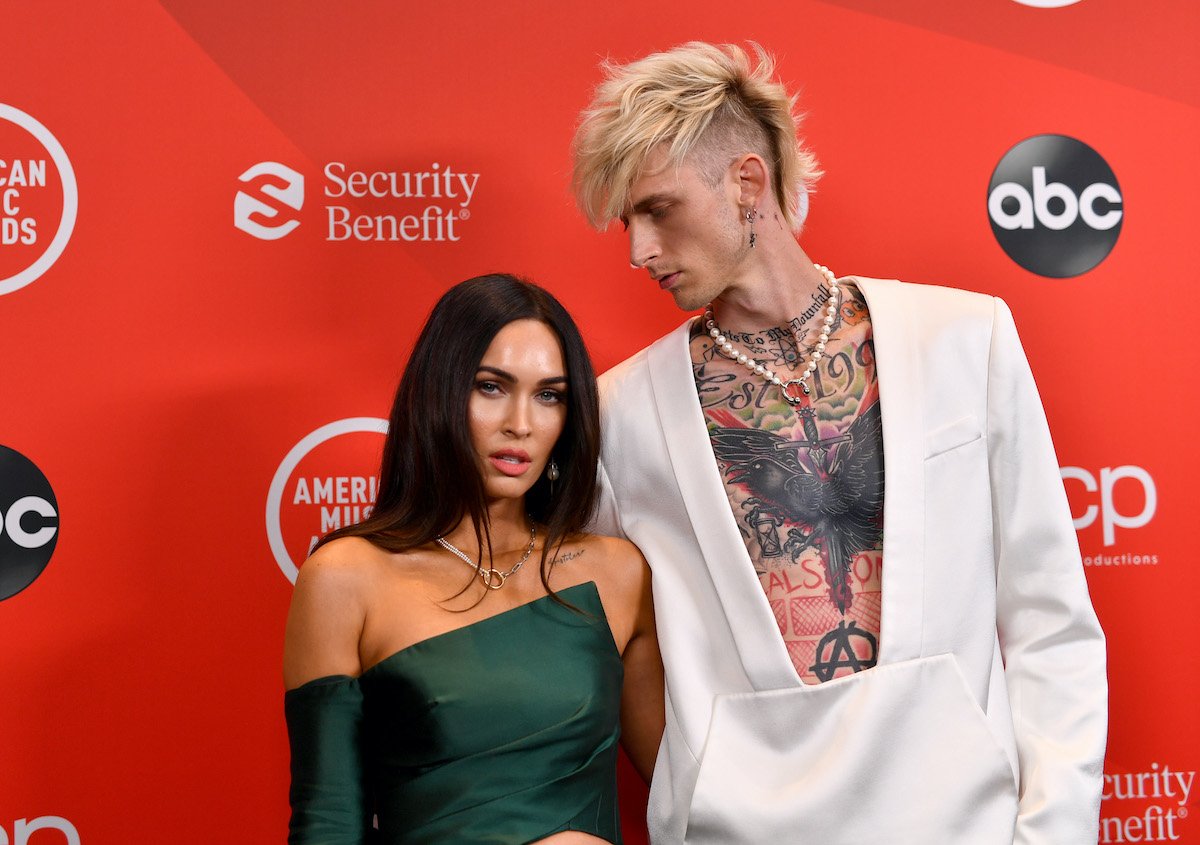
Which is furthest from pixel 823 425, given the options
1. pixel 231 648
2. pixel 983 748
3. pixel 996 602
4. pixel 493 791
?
pixel 231 648

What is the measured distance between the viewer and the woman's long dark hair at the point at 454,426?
7.02ft

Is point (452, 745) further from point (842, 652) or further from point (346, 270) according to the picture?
point (346, 270)

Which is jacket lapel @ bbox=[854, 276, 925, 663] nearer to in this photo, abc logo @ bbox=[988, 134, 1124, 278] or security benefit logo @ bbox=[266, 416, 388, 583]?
abc logo @ bbox=[988, 134, 1124, 278]

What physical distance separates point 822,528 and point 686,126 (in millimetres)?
760

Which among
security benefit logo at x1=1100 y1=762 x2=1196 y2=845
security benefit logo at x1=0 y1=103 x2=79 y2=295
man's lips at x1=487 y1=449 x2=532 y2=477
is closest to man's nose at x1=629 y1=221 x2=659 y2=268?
man's lips at x1=487 y1=449 x2=532 y2=477

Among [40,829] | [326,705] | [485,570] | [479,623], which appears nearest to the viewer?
[326,705]

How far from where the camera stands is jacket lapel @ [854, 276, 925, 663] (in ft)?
6.64

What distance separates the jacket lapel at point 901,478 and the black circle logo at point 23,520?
1691 mm

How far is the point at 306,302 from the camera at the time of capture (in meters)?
2.60

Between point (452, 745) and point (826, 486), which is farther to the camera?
point (826, 486)

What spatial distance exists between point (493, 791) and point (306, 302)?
1.14m

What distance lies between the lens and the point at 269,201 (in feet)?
8.50

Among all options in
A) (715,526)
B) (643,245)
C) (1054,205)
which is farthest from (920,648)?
(1054,205)

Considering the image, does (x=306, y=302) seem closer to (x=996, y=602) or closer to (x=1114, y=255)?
(x=996, y=602)
